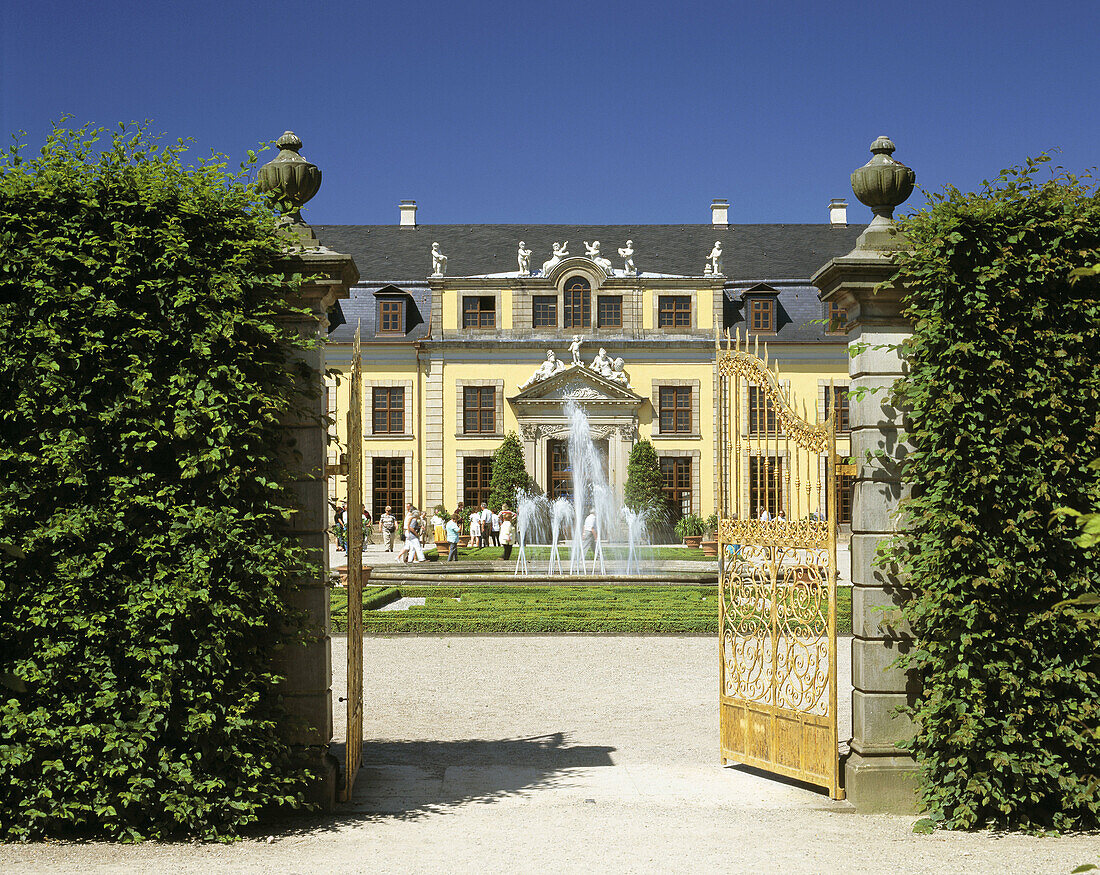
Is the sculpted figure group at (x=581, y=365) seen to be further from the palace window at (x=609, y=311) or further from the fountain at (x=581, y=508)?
the fountain at (x=581, y=508)

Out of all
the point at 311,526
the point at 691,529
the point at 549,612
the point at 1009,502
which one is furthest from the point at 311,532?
the point at 691,529

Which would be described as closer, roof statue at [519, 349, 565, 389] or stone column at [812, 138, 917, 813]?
stone column at [812, 138, 917, 813]

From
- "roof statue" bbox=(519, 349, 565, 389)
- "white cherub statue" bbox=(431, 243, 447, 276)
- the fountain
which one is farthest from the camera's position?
"white cherub statue" bbox=(431, 243, 447, 276)

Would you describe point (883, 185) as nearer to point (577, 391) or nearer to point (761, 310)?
point (577, 391)

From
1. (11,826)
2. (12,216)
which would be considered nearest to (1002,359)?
(12,216)

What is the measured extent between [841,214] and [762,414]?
115ft

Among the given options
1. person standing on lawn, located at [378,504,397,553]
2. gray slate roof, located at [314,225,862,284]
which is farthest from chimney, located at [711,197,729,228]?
person standing on lawn, located at [378,504,397,553]

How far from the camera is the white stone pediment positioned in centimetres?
3472

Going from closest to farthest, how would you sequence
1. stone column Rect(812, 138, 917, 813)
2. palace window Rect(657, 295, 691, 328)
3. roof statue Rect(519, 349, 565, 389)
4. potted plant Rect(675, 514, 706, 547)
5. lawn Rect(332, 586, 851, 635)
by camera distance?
stone column Rect(812, 138, 917, 813) → lawn Rect(332, 586, 851, 635) → potted plant Rect(675, 514, 706, 547) → roof statue Rect(519, 349, 565, 389) → palace window Rect(657, 295, 691, 328)

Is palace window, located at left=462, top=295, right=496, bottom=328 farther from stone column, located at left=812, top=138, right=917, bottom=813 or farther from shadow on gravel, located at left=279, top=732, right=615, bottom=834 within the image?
stone column, located at left=812, top=138, right=917, bottom=813

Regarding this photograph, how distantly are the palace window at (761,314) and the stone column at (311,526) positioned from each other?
31.1 metres

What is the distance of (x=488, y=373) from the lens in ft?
116

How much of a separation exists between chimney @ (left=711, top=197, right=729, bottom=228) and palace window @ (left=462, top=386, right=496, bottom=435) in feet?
35.6

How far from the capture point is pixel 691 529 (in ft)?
106
